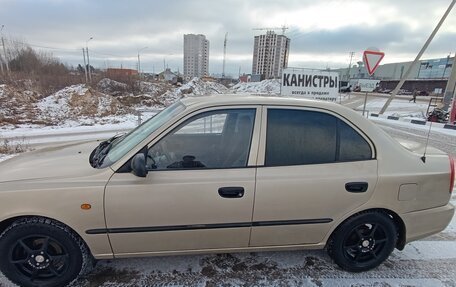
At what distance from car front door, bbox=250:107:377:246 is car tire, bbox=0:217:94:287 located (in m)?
1.56

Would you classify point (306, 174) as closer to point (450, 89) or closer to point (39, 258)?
point (39, 258)

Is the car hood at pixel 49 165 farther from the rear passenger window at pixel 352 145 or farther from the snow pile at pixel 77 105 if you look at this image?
the snow pile at pixel 77 105

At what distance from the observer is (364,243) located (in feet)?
8.76

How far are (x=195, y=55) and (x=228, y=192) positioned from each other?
286ft

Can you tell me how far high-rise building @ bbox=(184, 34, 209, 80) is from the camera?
8350 centimetres

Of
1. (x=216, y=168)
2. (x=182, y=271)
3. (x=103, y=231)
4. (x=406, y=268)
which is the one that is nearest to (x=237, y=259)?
(x=182, y=271)

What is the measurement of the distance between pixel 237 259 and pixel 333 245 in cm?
98

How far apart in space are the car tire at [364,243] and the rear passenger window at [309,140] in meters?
0.67

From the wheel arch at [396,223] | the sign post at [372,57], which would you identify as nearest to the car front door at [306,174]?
the wheel arch at [396,223]

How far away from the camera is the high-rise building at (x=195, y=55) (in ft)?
274

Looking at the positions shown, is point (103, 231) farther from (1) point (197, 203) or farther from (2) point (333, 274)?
(2) point (333, 274)

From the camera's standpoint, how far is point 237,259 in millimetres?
2836

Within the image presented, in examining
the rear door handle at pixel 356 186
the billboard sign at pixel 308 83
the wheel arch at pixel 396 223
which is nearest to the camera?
the rear door handle at pixel 356 186

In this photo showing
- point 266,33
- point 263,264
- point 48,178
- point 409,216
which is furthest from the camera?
point 266,33
